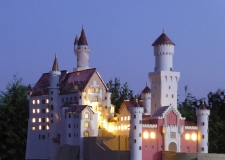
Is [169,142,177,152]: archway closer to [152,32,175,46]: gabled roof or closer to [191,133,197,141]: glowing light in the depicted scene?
[191,133,197,141]: glowing light

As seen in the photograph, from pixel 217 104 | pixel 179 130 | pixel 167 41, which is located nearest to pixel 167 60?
pixel 167 41

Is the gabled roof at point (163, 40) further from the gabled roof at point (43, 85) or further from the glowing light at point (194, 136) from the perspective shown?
the gabled roof at point (43, 85)

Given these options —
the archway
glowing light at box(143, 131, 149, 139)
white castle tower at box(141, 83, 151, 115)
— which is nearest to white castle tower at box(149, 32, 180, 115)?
white castle tower at box(141, 83, 151, 115)

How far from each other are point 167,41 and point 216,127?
55.8 feet

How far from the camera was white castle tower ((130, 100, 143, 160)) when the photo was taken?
68.2m

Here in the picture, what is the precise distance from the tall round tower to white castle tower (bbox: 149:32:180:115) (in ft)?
43.1

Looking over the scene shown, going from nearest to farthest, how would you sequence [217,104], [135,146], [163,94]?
[135,146]
[163,94]
[217,104]

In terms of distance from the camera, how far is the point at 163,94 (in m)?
73.6

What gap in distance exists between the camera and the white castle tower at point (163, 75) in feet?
242

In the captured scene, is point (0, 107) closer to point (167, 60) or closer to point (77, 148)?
point (77, 148)

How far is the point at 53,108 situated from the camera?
80.2m

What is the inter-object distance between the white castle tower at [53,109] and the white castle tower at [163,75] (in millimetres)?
13145

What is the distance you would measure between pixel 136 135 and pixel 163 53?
11.1 m

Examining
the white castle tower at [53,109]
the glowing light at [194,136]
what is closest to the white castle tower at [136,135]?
the glowing light at [194,136]
